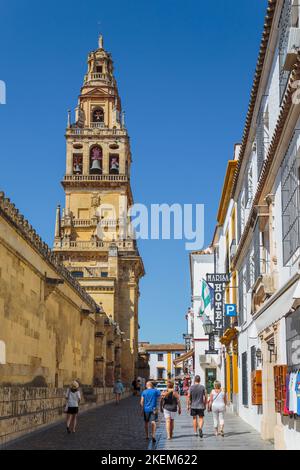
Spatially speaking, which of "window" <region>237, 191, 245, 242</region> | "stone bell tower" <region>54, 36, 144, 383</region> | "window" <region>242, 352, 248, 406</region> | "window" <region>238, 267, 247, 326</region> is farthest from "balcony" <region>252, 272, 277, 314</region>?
"stone bell tower" <region>54, 36, 144, 383</region>

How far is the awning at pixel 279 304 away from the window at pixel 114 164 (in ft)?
165

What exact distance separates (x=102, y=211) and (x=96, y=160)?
4885mm

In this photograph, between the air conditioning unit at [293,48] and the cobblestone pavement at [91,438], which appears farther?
the cobblestone pavement at [91,438]

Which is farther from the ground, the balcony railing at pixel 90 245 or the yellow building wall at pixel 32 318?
the balcony railing at pixel 90 245

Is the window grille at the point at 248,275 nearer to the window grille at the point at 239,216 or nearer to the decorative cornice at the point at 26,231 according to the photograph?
the window grille at the point at 239,216

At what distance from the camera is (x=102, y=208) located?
6284 centimetres

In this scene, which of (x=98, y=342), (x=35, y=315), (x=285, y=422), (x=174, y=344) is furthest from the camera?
(x=174, y=344)

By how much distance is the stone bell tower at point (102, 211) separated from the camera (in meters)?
59.7

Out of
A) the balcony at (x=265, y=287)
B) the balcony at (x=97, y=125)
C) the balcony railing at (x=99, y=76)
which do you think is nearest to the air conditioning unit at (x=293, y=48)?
the balcony at (x=265, y=287)

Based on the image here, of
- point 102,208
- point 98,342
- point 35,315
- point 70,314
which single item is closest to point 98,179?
point 102,208

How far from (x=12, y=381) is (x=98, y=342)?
20.3 metres

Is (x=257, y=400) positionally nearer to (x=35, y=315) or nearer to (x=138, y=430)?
(x=138, y=430)

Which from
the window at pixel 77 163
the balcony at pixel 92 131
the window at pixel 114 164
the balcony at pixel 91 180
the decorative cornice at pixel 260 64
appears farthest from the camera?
the balcony at pixel 92 131

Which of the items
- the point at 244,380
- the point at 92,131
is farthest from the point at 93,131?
the point at 244,380
